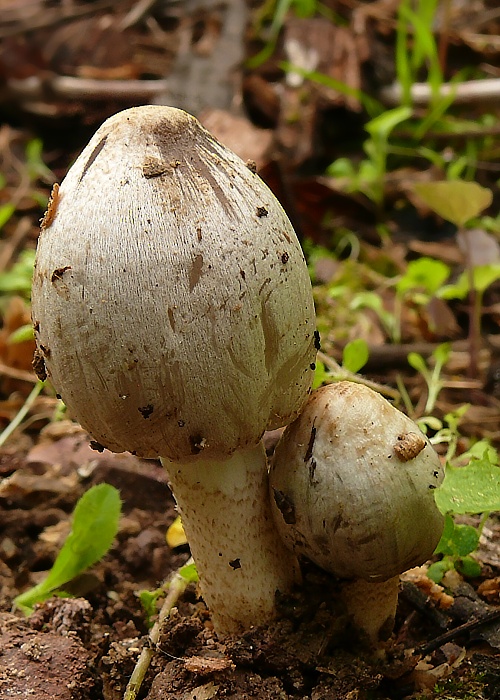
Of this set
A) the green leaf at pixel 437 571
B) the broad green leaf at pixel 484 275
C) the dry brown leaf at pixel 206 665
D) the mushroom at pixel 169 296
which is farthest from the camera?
the broad green leaf at pixel 484 275

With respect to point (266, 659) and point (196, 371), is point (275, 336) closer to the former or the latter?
point (196, 371)

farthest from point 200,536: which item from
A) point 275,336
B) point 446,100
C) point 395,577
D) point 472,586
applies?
point 446,100

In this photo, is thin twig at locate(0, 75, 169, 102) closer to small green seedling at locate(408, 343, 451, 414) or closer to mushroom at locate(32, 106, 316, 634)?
small green seedling at locate(408, 343, 451, 414)

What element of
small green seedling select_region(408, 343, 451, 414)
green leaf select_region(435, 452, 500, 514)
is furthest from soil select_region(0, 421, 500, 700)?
small green seedling select_region(408, 343, 451, 414)

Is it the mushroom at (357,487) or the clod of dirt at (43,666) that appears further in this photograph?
the clod of dirt at (43,666)

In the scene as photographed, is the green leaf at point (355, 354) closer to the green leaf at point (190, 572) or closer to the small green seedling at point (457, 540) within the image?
the small green seedling at point (457, 540)

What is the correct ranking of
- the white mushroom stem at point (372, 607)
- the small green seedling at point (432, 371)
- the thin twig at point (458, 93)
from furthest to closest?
the thin twig at point (458, 93) < the small green seedling at point (432, 371) < the white mushroom stem at point (372, 607)

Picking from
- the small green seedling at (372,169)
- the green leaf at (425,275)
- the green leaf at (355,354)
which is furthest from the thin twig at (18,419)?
the small green seedling at (372,169)

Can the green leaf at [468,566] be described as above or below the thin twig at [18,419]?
above

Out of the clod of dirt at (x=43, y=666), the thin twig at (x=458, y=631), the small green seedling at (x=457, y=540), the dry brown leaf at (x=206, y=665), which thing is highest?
the small green seedling at (x=457, y=540)
